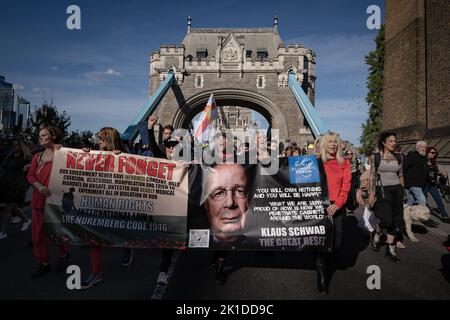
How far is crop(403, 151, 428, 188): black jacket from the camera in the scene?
678 centimetres

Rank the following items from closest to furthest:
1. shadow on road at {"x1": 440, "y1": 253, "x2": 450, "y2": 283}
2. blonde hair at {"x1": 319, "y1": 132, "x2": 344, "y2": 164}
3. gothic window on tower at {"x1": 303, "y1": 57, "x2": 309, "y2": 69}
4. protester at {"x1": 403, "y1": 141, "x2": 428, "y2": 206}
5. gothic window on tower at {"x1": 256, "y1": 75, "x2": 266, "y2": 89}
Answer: blonde hair at {"x1": 319, "y1": 132, "x2": 344, "y2": 164} → shadow on road at {"x1": 440, "y1": 253, "x2": 450, "y2": 283} → protester at {"x1": 403, "y1": 141, "x2": 428, "y2": 206} → gothic window on tower at {"x1": 256, "y1": 75, "x2": 266, "y2": 89} → gothic window on tower at {"x1": 303, "y1": 57, "x2": 309, "y2": 69}

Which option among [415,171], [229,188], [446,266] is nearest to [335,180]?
[229,188]

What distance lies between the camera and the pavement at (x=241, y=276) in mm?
3412

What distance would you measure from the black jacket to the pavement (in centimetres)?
176

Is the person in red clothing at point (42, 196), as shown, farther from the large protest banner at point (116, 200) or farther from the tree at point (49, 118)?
the tree at point (49, 118)

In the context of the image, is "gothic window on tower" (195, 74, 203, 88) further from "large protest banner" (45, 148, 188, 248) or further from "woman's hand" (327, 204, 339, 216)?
"woman's hand" (327, 204, 339, 216)

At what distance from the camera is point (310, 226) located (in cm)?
377

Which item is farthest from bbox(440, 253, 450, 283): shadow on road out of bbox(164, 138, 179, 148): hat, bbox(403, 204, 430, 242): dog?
bbox(164, 138, 179, 148): hat

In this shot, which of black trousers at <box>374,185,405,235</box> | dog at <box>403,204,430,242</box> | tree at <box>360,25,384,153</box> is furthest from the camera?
tree at <box>360,25,384,153</box>

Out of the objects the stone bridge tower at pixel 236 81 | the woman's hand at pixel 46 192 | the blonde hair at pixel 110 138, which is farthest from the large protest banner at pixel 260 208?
the stone bridge tower at pixel 236 81

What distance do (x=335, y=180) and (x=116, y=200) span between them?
8.65 ft

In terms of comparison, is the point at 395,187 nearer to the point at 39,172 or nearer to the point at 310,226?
the point at 310,226

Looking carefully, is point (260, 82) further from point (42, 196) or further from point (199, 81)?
point (42, 196)
